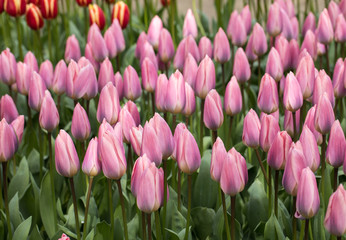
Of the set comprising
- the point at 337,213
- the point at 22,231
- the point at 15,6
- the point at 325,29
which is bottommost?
the point at 22,231

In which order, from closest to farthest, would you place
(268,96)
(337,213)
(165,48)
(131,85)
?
1. (337,213)
2. (268,96)
3. (131,85)
4. (165,48)

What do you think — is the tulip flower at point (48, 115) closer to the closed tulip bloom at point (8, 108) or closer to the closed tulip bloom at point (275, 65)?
the closed tulip bloom at point (8, 108)

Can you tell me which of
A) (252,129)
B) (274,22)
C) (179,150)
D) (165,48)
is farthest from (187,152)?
(274,22)

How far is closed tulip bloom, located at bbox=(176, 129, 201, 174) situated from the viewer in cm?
151

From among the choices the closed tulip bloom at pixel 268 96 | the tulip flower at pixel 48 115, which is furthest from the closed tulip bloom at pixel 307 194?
the tulip flower at pixel 48 115

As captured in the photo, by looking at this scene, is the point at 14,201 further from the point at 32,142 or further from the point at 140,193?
the point at 140,193

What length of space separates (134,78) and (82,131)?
0.38 meters

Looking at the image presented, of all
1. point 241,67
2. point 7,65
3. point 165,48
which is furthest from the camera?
point 165,48

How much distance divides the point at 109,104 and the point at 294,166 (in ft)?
2.01

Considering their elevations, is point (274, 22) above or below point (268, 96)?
above

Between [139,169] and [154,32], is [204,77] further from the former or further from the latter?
[154,32]

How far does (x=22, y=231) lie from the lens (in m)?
1.83

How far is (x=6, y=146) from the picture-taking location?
173 cm

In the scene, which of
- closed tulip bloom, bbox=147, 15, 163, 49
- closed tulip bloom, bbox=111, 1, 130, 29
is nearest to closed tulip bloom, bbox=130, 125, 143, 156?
closed tulip bloom, bbox=147, 15, 163, 49
